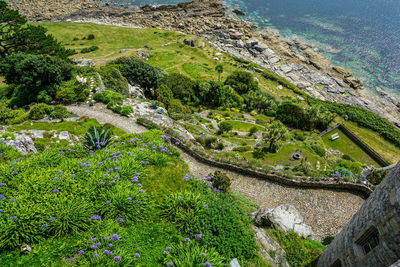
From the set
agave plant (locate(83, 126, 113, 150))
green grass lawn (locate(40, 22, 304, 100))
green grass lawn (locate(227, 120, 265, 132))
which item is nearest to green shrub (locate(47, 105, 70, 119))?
agave plant (locate(83, 126, 113, 150))

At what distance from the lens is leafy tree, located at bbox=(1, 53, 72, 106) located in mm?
32125

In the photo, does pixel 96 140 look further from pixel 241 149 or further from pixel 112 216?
pixel 241 149

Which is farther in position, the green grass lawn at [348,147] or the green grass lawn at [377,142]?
the green grass lawn at [377,142]

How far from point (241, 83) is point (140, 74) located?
1529 inches

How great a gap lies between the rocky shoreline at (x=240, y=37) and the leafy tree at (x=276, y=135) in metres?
64.3

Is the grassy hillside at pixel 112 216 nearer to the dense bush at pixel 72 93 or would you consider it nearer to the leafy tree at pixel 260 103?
the dense bush at pixel 72 93

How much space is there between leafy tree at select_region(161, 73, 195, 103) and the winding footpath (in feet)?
123

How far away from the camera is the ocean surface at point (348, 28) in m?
102

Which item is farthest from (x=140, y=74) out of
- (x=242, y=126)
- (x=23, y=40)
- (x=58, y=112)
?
(x=242, y=126)

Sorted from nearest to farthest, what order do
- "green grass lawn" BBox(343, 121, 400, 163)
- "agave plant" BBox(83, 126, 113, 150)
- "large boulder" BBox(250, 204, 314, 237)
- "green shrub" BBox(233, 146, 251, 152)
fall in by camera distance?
"large boulder" BBox(250, 204, 314, 237)
"agave plant" BBox(83, 126, 113, 150)
"green shrub" BBox(233, 146, 251, 152)
"green grass lawn" BBox(343, 121, 400, 163)

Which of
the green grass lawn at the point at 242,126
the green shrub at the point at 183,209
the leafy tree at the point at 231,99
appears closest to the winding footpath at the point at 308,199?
the green shrub at the point at 183,209

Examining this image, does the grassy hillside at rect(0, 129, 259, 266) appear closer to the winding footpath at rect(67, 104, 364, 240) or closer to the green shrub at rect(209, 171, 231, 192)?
the green shrub at rect(209, 171, 231, 192)

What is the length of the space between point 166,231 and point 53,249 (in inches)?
246

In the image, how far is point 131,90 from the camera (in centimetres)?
4741
